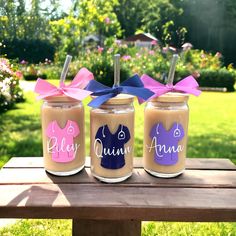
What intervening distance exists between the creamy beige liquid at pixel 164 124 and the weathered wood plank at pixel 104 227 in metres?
0.25

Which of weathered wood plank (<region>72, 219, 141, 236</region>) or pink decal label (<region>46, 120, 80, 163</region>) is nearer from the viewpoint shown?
pink decal label (<region>46, 120, 80, 163</region>)

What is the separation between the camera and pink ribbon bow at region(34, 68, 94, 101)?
1200 mm

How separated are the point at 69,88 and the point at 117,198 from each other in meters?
0.43

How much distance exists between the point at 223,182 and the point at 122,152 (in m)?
0.42

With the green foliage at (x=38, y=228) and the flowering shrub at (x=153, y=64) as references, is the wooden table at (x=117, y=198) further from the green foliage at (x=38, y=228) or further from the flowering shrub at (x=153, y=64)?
the flowering shrub at (x=153, y=64)

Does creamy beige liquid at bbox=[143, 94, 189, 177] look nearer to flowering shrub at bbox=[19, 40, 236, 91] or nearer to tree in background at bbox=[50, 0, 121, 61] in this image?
flowering shrub at bbox=[19, 40, 236, 91]

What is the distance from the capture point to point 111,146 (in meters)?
1.18

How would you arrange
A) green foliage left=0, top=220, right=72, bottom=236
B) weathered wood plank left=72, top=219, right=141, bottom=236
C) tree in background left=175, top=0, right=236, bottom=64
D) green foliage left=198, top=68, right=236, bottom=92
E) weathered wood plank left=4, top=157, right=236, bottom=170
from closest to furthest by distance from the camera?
weathered wood plank left=72, top=219, right=141, bottom=236, weathered wood plank left=4, top=157, right=236, bottom=170, green foliage left=0, top=220, right=72, bottom=236, green foliage left=198, top=68, right=236, bottom=92, tree in background left=175, top=0, right=236, bottom=64

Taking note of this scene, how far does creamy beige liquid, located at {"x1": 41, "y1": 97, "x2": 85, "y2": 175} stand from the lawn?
3.46ft

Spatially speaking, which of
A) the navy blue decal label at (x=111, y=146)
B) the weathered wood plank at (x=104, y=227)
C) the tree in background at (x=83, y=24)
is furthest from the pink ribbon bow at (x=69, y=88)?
the tree in background at (x=83, y=24)

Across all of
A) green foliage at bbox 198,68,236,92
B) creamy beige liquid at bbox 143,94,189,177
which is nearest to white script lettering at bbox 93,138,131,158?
creamy beige liquid at bbox 143,94,189,177

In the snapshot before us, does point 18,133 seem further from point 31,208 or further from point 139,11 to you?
point 139,11

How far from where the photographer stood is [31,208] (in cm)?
109

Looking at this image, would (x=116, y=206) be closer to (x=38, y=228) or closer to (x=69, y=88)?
(x=69, y=88)
